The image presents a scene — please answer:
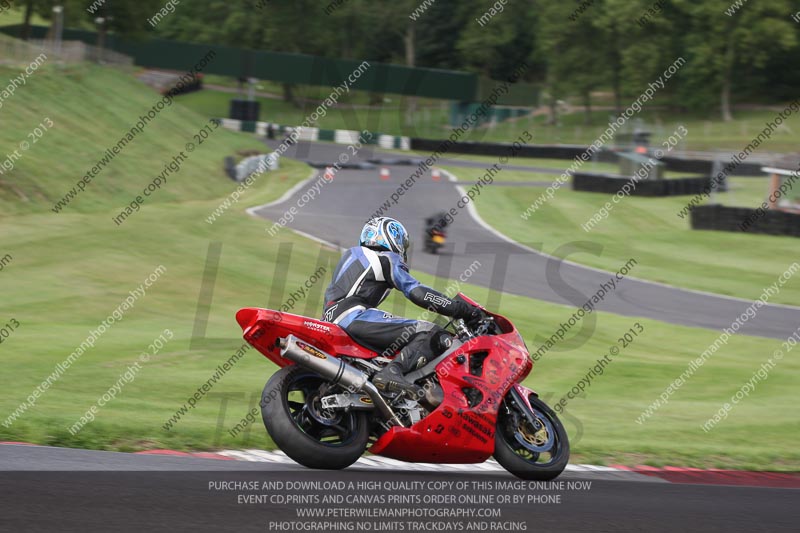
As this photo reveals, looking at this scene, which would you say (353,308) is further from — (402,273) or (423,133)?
(423,133)

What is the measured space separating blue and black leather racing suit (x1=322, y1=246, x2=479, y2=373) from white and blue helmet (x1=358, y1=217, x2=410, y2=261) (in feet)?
0.21

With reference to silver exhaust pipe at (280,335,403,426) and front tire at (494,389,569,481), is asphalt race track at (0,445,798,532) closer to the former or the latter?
front tire at (494,389,569,481)

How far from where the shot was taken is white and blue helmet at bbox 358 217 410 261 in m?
7.61

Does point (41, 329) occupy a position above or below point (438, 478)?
below

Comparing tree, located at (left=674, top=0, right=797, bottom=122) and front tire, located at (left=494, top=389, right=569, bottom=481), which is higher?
front tire, located at (left=494, top=389, right=569, bottom=481)

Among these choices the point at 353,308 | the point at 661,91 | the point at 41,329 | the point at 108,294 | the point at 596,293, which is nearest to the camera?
the point at 353,308

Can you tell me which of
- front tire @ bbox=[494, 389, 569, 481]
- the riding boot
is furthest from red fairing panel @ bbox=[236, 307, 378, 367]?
front tire @ bbox=[494, 389, 569, 481]

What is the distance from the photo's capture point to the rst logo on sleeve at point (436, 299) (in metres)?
7.28

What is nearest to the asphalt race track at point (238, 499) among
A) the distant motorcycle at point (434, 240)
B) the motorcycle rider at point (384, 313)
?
the motorcycle rider at point (384, 313)

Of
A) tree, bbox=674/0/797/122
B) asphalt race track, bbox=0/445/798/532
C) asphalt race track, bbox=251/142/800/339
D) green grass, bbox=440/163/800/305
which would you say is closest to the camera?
asphalt race track, bbox=0/445/798/532

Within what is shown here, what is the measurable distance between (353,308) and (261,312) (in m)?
0.83

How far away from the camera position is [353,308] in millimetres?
7434

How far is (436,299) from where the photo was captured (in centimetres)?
730

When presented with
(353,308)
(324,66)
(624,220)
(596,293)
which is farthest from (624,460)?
(324,66)
